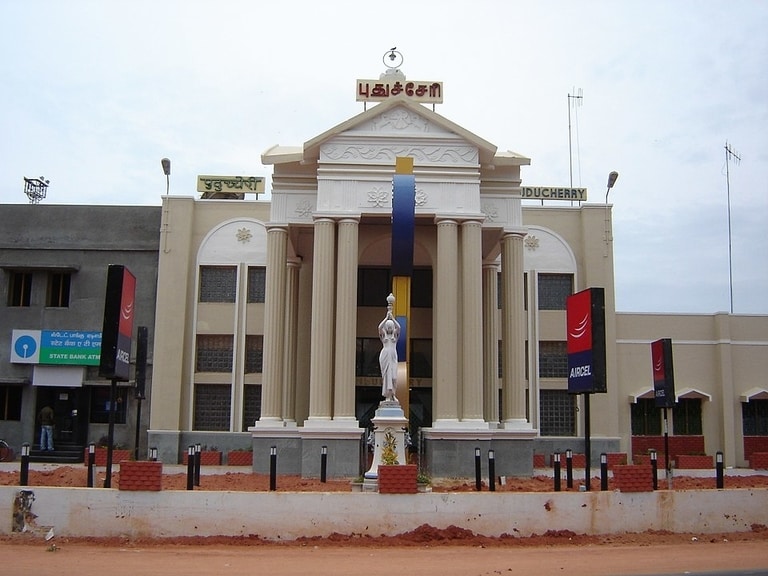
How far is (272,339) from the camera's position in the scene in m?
27.8

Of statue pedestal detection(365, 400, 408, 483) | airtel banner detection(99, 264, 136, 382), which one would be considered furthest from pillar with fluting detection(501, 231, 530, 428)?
airtel banner detection(99, 264, 136, 382)

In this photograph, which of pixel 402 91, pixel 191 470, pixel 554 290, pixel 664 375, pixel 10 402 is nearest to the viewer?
pixel 191 470

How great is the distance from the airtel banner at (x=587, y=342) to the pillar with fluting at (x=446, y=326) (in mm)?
6368

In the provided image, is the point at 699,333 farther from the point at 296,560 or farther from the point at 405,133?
the point at 296,560

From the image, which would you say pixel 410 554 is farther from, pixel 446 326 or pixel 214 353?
pixel 214 353

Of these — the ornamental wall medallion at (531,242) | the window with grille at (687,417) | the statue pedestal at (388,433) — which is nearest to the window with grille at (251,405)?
the ornamental wall medallion at (531,242)

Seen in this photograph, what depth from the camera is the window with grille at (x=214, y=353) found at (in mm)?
35750

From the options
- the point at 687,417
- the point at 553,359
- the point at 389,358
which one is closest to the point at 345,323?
the point at 389,358

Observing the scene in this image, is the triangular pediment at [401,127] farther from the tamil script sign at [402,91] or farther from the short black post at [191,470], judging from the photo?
the short black post at [191,470]

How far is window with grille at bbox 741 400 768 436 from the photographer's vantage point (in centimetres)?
3519

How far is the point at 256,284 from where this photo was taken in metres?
36.2

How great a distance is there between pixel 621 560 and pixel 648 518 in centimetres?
262

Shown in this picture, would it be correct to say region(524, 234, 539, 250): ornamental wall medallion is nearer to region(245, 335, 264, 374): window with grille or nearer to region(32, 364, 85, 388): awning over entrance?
region(245, 335, 264, 374): window with grille

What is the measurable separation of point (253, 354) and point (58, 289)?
8.73 metres
